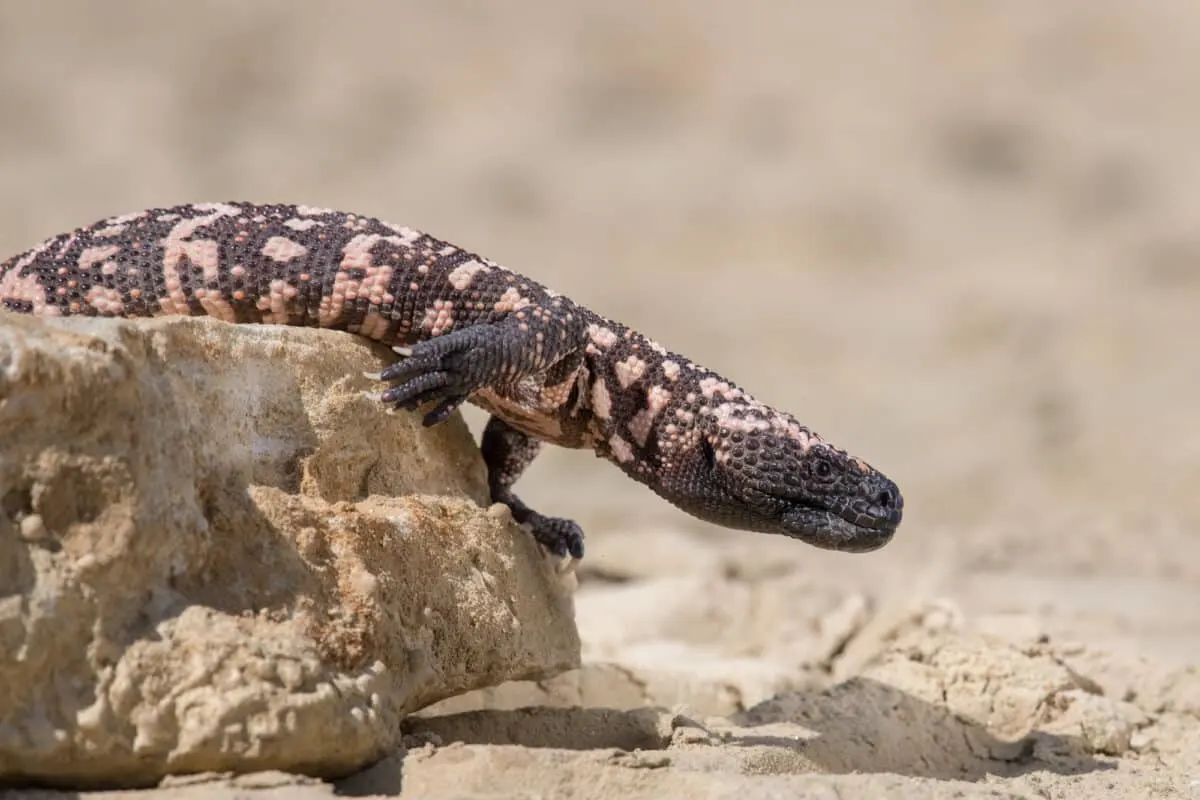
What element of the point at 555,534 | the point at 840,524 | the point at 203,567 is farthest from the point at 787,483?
the point at 203,567

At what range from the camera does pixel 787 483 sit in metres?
3.46

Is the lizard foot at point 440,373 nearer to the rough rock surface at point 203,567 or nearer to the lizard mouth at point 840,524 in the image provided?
the rough rock surface at point 203,567

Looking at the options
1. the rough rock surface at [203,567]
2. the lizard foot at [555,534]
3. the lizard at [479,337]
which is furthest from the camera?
the lizard foot at [555,534]

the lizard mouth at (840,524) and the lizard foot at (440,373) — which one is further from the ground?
the lizard foot at (440,373)

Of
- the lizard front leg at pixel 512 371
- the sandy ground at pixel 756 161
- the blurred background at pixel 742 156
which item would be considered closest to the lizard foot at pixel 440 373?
the lizard front leg at pixel 512 371

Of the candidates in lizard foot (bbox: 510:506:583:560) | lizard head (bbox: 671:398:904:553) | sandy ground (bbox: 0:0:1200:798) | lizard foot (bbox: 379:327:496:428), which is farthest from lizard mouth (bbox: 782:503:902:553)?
sandy ground (bbox: 0:0:1200:798)

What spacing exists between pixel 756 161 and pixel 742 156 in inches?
6.2

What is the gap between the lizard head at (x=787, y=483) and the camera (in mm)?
3457

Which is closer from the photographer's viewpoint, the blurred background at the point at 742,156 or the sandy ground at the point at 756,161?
the sandy ground at the point at 756,161

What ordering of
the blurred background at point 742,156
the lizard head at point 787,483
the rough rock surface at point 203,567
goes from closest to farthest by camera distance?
the rough rock surface at point 203,567 < the lizard head at point 787,483 < the blurred background at point 742,156

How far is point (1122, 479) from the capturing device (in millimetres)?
8250

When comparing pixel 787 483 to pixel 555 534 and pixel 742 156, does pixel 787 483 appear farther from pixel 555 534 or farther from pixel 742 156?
pixel 742 156

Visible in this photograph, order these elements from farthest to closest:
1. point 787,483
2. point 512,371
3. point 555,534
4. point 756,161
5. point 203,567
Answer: point 756,161 < point 555,534 < point 787,483 < point 512,371 < point 203,567

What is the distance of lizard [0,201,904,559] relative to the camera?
3303mm
